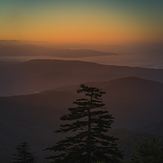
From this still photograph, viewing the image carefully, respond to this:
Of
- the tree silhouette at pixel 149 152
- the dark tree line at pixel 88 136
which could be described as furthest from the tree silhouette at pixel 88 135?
the tree silhouette at pixel 149 152

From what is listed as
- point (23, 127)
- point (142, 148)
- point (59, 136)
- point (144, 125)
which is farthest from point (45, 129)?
point (142, 148)

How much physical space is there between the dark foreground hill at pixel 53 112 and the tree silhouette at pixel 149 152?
1851 inches

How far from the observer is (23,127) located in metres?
102

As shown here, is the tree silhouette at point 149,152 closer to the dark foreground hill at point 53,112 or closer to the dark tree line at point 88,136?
the dark tree line at point 88,136

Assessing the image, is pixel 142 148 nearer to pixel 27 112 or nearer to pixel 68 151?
pixel 68 151

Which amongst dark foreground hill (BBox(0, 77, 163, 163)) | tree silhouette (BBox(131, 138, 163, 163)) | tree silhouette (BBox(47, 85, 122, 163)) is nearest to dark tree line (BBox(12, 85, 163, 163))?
tree silhouette (BBox(47, 85, 122, 163))

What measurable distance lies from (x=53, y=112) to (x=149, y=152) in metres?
116

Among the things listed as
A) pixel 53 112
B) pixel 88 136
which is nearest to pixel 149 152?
pixel 88 136

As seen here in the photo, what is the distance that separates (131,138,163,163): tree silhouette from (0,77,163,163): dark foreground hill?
154 feet

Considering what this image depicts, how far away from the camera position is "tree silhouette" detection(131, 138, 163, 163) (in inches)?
600

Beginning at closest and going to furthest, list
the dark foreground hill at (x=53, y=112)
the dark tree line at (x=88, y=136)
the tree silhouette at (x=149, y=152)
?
the dark tree line at (x=88, y=136) → the tree silhouette at (x=149, y=152) → the dark foreground hill at (x=53, y=112)

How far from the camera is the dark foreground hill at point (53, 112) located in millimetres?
87325

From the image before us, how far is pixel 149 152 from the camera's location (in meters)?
15.6

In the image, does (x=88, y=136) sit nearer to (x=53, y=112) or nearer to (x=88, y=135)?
(x=88, y=135)
